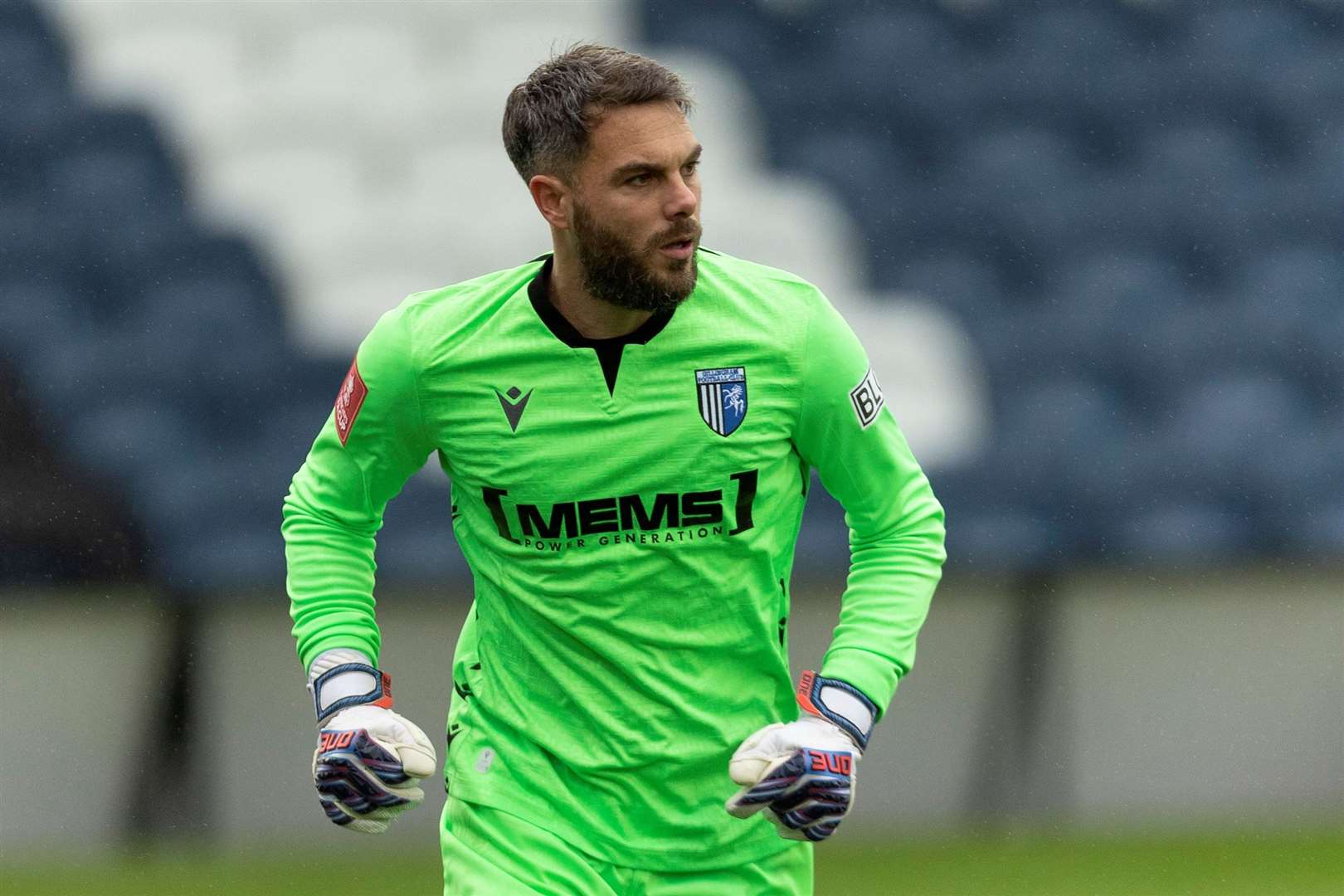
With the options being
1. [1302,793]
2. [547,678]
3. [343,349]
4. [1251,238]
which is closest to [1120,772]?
[1302,793]

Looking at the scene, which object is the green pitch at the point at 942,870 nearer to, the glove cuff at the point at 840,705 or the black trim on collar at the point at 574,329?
the glove cuff at the point at 840,705

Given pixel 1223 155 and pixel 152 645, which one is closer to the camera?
pixel 152 645

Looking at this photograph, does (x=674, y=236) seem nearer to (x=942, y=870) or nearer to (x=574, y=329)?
(x=574, y=329)

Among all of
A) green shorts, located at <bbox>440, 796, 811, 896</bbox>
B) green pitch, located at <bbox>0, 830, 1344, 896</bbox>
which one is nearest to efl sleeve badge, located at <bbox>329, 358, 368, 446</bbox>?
green shorts, located at <bbox>440, 796, 811, 896</bbox>

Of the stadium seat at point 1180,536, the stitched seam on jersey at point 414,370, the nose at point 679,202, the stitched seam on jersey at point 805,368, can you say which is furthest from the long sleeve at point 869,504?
the stadium seat at point 1180,536

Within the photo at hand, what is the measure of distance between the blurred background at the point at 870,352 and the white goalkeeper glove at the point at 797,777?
8.41 ft

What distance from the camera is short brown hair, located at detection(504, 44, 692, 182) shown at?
8.52ft

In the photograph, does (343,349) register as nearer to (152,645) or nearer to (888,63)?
(152,645)

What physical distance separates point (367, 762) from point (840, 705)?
668 mm

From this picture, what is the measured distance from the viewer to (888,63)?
5.34m

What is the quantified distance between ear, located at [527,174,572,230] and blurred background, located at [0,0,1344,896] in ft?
8.18

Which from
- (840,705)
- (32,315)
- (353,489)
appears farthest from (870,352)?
(840,705)

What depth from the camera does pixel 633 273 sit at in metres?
2.55

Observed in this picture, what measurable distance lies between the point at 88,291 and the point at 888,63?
245 centimetres
